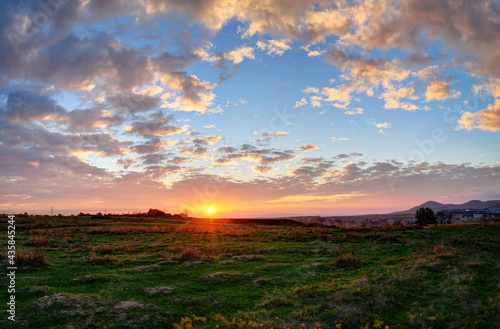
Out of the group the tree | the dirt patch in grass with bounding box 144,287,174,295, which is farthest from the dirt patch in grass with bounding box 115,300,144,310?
the tree

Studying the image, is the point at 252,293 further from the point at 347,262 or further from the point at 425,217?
the point at 425,217

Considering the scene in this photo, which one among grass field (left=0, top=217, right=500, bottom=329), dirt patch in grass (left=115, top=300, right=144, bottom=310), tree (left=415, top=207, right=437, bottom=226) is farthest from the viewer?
tree (left=415, top=207, right=437, bottom=226)

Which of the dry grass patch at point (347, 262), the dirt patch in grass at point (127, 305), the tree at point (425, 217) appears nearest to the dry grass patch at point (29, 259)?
the dirt patch in grass at point (127, 305)

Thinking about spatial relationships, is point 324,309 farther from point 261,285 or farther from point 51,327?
point 51,327

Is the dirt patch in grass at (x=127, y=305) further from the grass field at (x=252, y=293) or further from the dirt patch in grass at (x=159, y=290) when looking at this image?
the dirt patch in grass at (x=159, y=290)

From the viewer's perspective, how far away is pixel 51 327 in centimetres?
929

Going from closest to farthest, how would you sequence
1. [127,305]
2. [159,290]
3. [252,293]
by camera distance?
[127,305] → [159,290] → [252,293]

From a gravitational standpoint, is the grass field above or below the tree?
above

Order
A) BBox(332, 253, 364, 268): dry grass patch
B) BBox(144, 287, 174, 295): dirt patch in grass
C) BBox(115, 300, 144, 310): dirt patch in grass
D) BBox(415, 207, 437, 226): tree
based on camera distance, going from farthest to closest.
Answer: BBox(415, 207, 437, 226): tree
BBox(332, 253, 364, 268): dry grass patch
BBox(144, 287, 174, 295): dirt patch in grass
BBox(115, 300, 144, 310): dirt patch in grass

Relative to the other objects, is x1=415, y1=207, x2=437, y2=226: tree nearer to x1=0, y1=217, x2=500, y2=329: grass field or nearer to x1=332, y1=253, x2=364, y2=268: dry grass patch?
x1=0, y1=217, x2=500, y2=329: grass field

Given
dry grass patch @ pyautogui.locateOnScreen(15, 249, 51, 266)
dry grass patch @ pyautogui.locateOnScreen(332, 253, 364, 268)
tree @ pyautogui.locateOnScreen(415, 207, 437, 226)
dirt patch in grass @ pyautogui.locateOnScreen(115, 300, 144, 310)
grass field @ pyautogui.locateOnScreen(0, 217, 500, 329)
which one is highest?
dry grass patch @ pyautogui.locateOnScreen(15, 249, 51, 266)

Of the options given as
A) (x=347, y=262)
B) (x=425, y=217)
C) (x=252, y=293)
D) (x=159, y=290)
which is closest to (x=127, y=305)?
(x=159, y=290)


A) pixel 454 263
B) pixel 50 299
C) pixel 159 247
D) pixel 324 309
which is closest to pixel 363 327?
pixel 324 309

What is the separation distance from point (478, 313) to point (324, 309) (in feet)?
18.1
